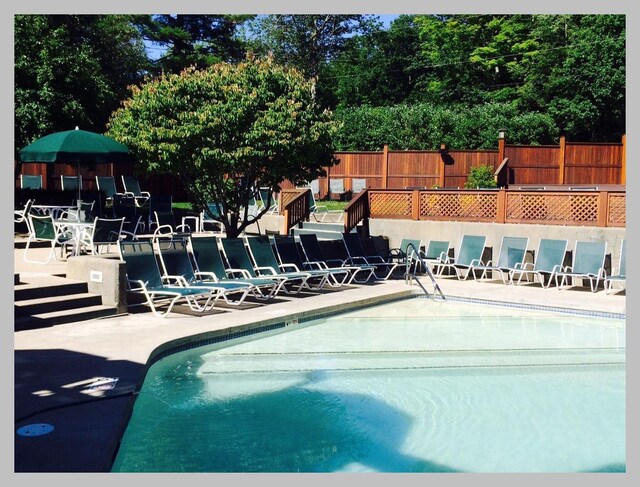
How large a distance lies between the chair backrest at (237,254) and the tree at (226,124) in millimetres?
1497

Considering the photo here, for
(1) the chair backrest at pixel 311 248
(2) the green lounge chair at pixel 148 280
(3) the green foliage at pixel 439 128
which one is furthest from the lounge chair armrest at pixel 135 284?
(3) the green foliage at pixel 439 128

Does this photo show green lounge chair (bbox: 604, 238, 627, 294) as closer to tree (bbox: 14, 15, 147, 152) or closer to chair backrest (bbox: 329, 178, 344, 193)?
chair backrest (bbox: 329, 178, 344, 193)

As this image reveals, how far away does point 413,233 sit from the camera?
1769cm

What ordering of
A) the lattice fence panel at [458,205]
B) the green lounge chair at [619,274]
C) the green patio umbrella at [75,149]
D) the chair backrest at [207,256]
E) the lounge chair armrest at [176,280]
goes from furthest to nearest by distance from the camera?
1. the lattice fence panel at [458,205]
2. the green lounge chair at [619,274]
3. the green patio umbrella at [75,149]
4. the chair backrest at [207,256]
5. the lounge chair armrest at [176,280]

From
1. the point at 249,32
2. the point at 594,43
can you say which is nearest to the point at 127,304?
the point at 594,43

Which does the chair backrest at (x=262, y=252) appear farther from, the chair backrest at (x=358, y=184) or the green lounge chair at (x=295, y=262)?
the chair backrest at (x=358, y=184)

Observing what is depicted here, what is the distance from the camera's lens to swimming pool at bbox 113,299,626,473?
19.7 feet

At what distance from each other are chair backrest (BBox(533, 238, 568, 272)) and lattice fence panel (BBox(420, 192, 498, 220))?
5.55 ft

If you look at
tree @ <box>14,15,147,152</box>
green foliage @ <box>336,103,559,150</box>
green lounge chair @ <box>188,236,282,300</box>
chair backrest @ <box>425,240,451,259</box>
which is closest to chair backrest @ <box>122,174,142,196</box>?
tree @ <box>14,15,147,152</box>

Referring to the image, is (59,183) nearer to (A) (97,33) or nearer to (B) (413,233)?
(A) (97,33)

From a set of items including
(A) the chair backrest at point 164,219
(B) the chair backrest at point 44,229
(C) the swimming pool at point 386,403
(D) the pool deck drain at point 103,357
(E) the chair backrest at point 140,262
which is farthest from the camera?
(A) the chair backrest at point 164,219

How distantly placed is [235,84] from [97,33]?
56.2 ft

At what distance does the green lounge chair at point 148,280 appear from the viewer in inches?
416

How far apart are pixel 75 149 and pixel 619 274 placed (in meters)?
10.3
